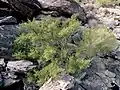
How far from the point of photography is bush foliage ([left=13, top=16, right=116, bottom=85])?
1370cm

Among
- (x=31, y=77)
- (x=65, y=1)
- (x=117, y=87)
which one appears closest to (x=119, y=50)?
(x=117, y=87)

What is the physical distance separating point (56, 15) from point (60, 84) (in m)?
6.25

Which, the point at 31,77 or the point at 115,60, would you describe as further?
the point at 115,60

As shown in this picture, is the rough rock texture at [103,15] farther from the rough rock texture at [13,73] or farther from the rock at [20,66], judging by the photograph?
the rough rock texture at [13,73]

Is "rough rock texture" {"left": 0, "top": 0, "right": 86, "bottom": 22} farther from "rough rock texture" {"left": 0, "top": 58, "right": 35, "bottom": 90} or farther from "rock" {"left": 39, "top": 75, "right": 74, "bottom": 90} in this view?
"rock" {"left": 39, "top": 75, "right": 74, "bottom": 90}

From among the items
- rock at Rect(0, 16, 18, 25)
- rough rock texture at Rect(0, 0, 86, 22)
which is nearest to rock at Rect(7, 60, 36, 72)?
rock at Rect(0, 16, 18, 25)

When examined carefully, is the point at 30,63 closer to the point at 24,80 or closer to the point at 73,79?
the point at 24,80

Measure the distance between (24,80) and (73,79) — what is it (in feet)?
7.85

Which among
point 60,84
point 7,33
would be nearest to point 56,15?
point 7,33

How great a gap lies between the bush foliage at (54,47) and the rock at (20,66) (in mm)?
333

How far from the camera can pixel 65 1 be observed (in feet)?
60.2

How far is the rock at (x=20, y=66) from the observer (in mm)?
13812

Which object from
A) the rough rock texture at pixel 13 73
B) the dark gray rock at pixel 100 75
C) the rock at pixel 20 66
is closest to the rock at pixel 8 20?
the rough rock texture at pixel 13 73

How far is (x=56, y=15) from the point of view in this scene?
1827cm
